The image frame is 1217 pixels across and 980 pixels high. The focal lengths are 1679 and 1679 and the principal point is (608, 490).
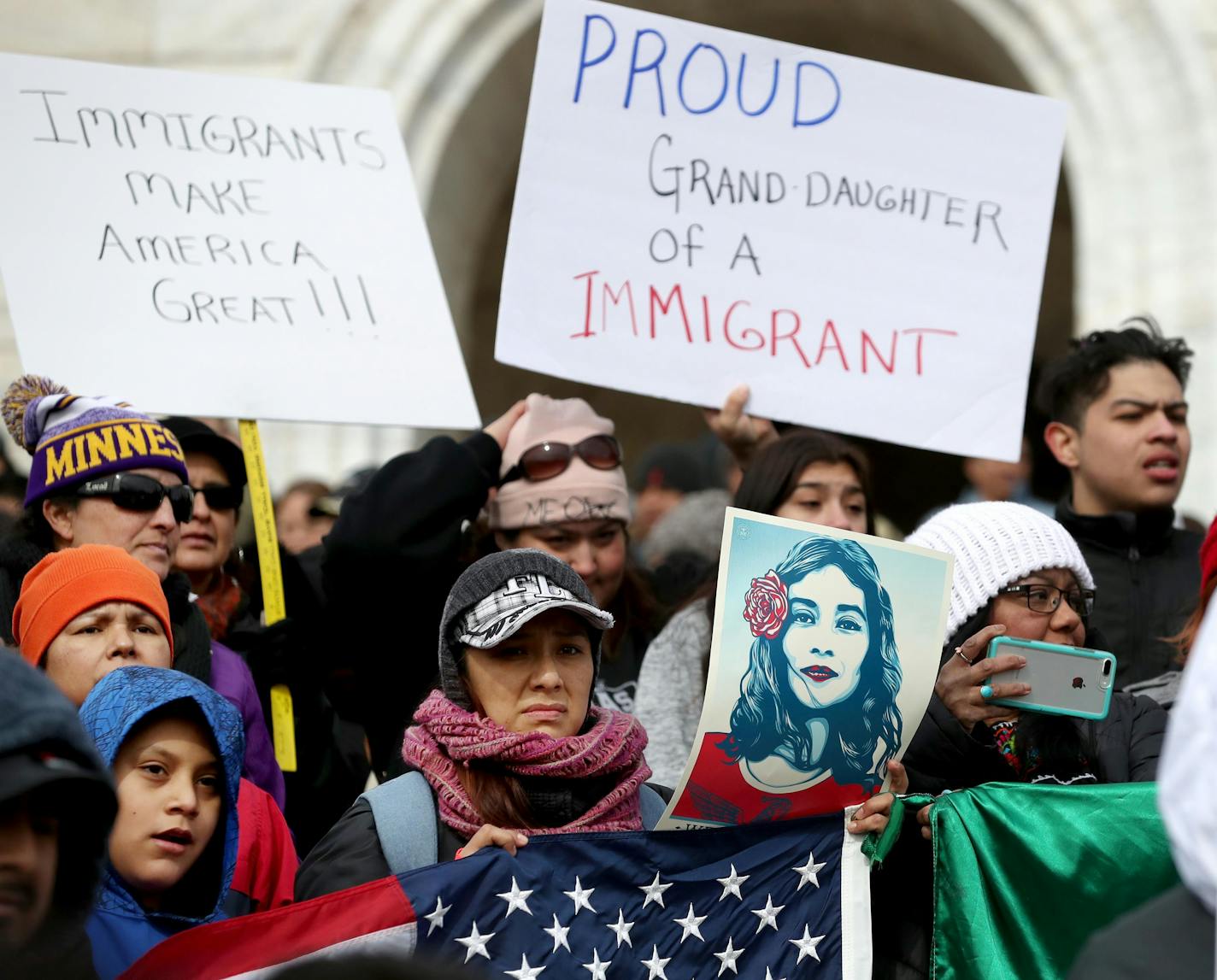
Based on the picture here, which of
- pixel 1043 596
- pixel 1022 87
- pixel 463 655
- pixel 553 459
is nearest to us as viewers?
pixel 463 655

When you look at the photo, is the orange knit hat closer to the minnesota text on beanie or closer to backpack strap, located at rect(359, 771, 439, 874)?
backpack strap, located at rect(359, 771, 439, 874)

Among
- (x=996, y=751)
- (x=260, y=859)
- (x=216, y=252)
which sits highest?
(x=216, y=252)

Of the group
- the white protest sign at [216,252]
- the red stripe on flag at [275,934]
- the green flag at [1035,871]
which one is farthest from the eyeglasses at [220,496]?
the green flag at [1035,871]

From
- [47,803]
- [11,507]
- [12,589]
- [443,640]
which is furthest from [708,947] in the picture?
[11,507]

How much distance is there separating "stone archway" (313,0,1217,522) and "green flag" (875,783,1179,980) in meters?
4.53

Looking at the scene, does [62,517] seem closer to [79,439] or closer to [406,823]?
[79,439]

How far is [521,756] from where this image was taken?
262 cm

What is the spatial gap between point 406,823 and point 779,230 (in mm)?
1945

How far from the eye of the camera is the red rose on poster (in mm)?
2613

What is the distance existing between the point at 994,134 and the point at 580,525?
4.62 feet

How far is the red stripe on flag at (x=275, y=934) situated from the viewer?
235 centimetres

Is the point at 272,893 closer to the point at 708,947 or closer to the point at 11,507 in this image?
the point at 708,947

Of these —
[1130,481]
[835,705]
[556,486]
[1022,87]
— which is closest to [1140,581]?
[1130,481]

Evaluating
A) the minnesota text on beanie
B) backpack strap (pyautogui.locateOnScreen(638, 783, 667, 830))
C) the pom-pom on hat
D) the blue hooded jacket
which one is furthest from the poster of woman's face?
the pom-pom on hat
